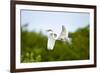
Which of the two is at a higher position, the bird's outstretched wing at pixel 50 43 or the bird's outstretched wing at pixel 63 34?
the bird's outstretched wing at pixel 63 34

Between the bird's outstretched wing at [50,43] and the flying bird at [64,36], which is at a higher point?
the flying bird at [64,36]

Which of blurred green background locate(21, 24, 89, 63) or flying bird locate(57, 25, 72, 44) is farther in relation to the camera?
flying bird locate(57, 25, 72, 44)

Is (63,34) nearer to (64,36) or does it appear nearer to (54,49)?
(64,36)

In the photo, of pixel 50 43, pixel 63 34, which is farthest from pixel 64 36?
pixel 50 43

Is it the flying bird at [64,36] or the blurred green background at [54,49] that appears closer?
the blurred green background at [54,49]

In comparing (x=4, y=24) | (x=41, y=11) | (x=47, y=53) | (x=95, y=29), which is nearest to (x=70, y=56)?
(x=47, y=53)

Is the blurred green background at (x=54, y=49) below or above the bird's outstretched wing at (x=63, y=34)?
below

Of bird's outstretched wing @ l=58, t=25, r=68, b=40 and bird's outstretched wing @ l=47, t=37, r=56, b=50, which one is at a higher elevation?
bird's outstretched wing @ l=58, t=25, r=68, b=40

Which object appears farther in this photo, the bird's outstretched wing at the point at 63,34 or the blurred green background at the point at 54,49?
the bird's outstretched wing at the point at 63,34

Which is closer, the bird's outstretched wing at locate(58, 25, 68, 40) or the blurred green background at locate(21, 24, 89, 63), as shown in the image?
the blurred green background at locate(21, 24, 89, 63)
